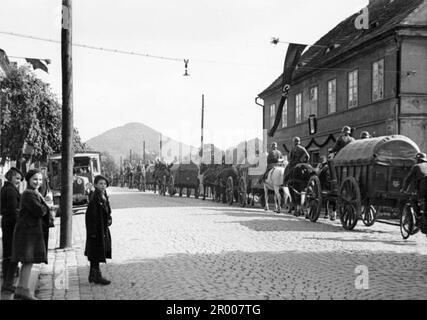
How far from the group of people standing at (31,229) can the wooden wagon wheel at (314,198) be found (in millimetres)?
8581

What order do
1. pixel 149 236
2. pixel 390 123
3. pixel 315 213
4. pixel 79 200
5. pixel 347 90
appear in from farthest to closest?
pixel 347 90 < pixel 390 123 < pixel 79 200 < pixel 315 213 < pixel 149 236

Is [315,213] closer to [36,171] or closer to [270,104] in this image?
[36,171]

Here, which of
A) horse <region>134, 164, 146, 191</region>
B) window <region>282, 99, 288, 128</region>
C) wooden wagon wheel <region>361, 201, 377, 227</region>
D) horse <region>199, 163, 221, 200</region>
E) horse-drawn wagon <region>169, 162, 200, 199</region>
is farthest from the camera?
horse <region>134, 164, 146, 191</region>

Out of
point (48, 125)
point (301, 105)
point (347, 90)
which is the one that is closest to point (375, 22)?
point (347, 90)

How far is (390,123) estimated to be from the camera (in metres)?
22.0

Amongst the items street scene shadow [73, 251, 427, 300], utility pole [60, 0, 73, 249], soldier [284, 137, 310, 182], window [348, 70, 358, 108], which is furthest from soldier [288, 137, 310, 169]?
window [348, 70, 358, 108]

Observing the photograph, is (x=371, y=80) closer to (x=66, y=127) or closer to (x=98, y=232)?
(x=66, y=127)

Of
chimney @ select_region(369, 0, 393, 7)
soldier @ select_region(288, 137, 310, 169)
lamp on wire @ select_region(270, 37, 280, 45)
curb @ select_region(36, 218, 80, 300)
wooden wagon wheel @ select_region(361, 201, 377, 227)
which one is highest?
chimney @ select_region(369, 0, 393, 7)

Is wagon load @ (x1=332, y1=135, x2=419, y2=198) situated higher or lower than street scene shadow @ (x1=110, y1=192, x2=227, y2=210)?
higher

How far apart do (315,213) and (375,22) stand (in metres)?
12.3

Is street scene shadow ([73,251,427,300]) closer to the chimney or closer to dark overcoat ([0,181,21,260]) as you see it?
dark overcoat ([0,181,21,260])

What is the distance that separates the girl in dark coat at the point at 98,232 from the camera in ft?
23.7

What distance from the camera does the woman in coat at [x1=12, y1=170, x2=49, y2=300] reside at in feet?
20.5

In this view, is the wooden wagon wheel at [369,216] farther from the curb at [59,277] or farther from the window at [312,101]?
the window at [312,101]
